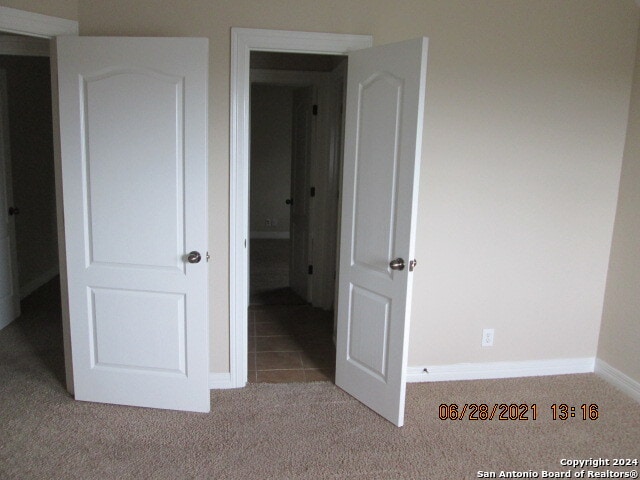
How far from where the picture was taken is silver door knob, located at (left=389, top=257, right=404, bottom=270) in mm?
2545

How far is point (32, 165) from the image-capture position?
4969mm

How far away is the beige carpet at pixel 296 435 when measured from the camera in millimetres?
2330

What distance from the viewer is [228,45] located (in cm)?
273

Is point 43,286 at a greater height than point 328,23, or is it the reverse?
point 328,23

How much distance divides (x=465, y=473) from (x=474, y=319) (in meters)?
1.10

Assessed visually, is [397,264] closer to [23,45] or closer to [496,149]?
[496,149]

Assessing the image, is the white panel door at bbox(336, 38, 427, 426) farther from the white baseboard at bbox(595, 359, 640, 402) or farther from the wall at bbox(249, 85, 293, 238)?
the wall at bbox(249, 85, 293, 238)

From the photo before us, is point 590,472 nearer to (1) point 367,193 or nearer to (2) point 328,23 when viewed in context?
(1) point 367,193

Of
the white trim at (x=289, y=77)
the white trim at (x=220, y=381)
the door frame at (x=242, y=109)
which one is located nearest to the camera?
the door frame at (x=242, y=109)

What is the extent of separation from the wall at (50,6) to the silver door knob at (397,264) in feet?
6.81

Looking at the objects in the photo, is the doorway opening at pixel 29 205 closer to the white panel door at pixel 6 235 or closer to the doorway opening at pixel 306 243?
the white panel door at pixel 6 235

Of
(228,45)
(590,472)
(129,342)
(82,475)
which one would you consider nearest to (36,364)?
(129,342)
